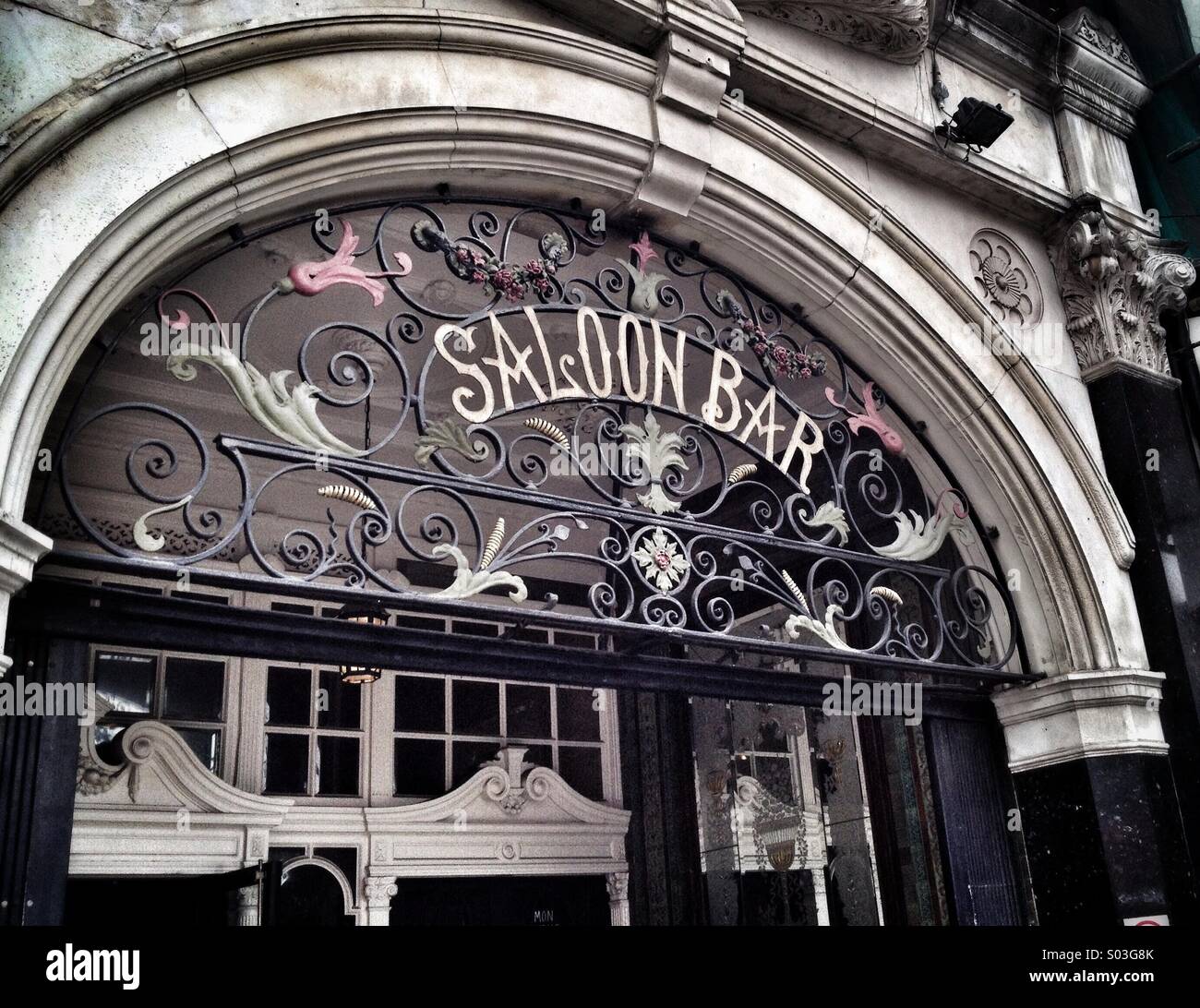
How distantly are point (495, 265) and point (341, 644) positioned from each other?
148 centimetres

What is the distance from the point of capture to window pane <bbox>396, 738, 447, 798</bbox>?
7062mm

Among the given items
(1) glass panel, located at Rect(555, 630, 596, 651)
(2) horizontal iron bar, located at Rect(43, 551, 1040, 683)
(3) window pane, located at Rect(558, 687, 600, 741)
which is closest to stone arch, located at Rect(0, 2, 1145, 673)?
(2) horizontal iron bar, located at Rect(43, 551, 1040, 683)

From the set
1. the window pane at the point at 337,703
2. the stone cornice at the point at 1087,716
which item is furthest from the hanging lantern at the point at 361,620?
the stone cornice at the point at 1087,716

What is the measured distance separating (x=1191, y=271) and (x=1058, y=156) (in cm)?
88

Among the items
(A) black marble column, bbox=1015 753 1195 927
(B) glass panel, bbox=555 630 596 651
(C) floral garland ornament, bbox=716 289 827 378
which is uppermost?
(C) floral garland ornament, bbox=716 289 827 378

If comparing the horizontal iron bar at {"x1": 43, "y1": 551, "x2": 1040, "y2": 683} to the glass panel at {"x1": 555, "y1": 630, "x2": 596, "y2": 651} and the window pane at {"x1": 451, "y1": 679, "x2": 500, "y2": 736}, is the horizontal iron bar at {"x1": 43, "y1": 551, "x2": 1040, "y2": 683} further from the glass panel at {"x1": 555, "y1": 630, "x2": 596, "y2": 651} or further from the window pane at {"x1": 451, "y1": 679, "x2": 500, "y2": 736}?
the window pane at {"x1": 451, "y1": 679, "x2": 500, "y2": 736}

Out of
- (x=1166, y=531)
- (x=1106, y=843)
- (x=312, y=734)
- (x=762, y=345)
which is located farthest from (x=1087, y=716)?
(x=312, y=734)

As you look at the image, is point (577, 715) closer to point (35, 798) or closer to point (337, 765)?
point (337, 765)

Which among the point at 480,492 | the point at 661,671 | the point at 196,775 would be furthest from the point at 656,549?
the point at 196,775

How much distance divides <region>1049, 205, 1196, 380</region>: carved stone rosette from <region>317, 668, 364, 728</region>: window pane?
14.4ft

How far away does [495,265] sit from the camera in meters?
4.27

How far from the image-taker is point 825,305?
5090mm

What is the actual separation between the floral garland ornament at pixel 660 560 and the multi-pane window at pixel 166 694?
133 inches
